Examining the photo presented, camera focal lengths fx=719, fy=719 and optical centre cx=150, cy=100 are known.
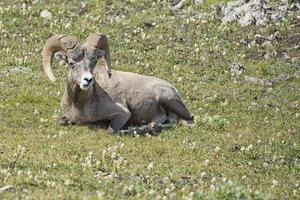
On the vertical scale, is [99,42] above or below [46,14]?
above

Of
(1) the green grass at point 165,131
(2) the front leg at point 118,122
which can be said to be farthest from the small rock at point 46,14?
(2) the front leg at point 118,122

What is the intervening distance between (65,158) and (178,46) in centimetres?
1524

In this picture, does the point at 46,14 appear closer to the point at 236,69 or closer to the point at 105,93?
the point at 236,69

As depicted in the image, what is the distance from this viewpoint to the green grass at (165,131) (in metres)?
13.7

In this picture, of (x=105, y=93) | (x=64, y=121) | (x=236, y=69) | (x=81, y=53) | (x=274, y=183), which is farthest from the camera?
(x=236, y=69)

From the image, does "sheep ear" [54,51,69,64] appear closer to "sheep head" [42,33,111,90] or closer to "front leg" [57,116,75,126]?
"sheep head" [42,33,111,90]

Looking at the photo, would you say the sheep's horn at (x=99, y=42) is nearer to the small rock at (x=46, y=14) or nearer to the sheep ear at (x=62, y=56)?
the sheep ear at (x=62, y=56)

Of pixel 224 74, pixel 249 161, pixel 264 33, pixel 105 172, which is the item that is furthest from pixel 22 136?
pixel 264 33

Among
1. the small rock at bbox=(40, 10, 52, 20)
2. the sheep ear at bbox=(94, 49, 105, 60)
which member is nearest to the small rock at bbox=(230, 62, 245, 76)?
the sheep ear at bbox=(94, 49, 105, 60)

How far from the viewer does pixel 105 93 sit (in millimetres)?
21078

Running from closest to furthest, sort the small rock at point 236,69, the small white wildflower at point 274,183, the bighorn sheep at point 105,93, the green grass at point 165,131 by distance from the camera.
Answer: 1. the green grass at point 165,131
2. the small white wildflower at point 274,183
3. the bighorn sheep at point 105,93
4. the small rock at point 236,69

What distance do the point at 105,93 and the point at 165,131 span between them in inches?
88.7

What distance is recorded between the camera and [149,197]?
12406 millimetres

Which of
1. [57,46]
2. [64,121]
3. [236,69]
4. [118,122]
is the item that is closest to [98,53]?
[57,46]
